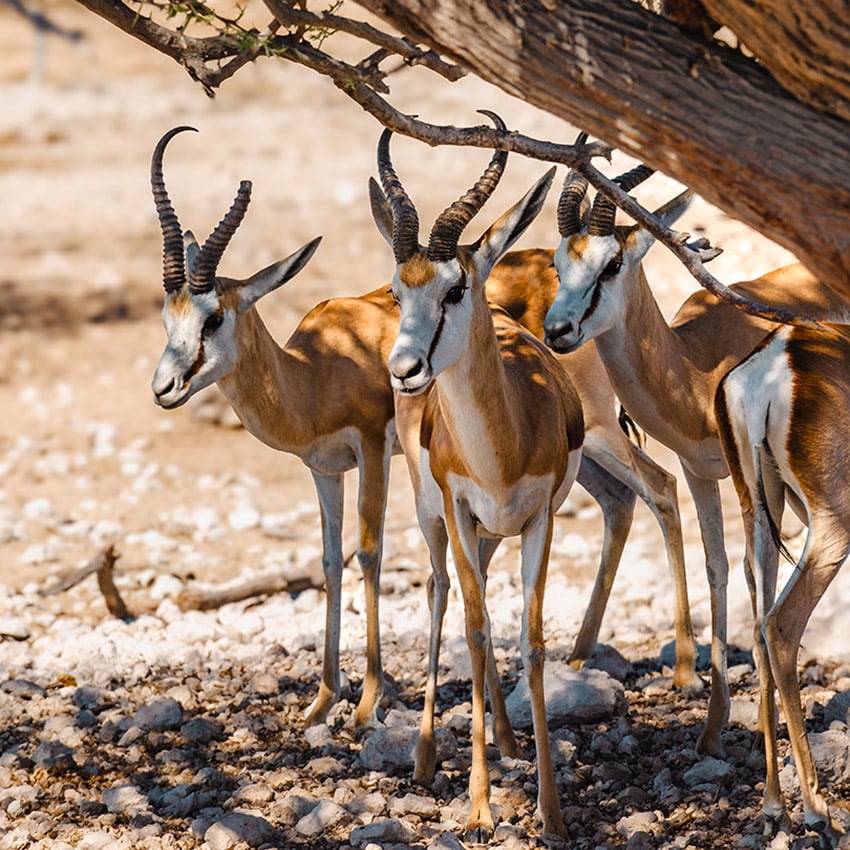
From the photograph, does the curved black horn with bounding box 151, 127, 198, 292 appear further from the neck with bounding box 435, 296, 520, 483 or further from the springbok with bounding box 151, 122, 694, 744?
the neck with bounding box 435, 296, 520, 483

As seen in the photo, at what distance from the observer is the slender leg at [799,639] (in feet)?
14.8

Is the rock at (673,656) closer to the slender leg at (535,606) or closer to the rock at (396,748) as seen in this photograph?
the rock at (396,748)

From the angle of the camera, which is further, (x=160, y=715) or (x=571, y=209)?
(x=571, y=209)

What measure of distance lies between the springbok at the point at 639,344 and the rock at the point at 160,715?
2235mm

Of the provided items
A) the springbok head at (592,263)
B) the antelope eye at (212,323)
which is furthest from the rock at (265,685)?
the springbok head at (592,263)

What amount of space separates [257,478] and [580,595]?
3.17 metres

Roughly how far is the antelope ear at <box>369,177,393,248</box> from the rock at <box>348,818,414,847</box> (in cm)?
214

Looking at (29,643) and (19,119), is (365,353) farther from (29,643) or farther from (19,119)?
(19,119)

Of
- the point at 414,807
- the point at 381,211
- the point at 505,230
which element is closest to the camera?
the point at 505,230

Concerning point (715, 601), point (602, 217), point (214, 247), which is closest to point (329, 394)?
point (214, 247)

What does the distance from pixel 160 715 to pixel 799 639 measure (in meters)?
2.81

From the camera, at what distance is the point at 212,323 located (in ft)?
19.5

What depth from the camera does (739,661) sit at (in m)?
6.60

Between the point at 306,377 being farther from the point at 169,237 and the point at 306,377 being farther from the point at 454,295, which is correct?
the point at 454,295
